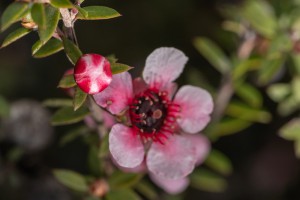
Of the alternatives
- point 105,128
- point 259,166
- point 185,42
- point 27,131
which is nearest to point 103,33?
point 185,42

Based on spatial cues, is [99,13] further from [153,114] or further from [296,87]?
[296,87]

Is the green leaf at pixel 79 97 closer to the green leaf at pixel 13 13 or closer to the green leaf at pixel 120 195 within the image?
the green leaf at pixel 13 13

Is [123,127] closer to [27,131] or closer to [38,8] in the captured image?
[38,8]

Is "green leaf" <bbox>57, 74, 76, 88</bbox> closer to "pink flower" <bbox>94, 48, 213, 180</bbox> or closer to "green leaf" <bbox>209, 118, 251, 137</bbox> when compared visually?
"pink flower" <bbox>94, 48, 213, 180</bbox>

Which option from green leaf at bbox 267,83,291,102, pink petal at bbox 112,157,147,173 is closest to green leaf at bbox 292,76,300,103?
green leaf at bbox 267,83,291,102

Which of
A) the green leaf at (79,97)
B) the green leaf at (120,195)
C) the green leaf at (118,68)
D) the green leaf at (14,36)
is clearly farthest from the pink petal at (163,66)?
the green leaf at (120,195)

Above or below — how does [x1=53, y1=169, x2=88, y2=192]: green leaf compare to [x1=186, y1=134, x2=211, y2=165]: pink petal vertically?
above
